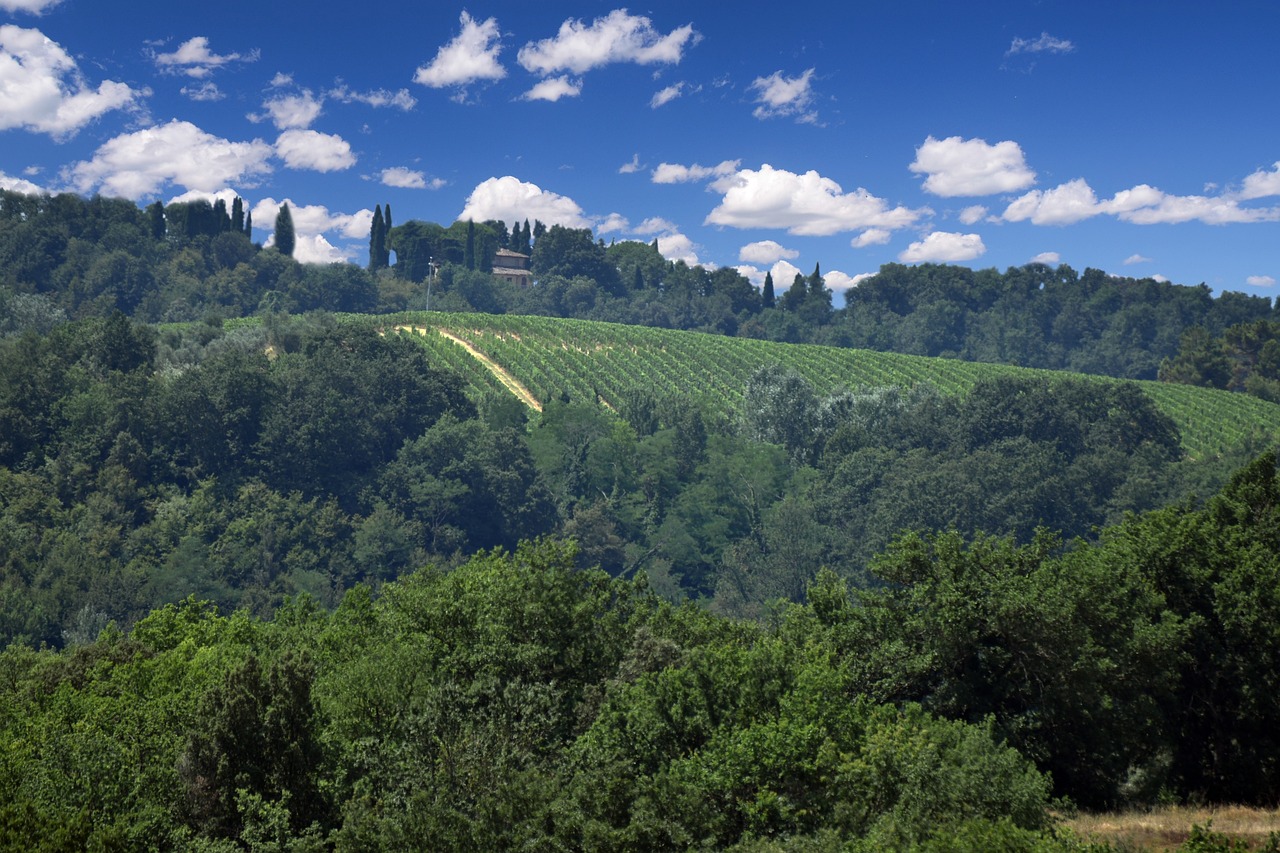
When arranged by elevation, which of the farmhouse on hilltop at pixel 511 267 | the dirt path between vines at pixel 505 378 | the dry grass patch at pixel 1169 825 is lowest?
the dry grass patch at pixel 1169 825

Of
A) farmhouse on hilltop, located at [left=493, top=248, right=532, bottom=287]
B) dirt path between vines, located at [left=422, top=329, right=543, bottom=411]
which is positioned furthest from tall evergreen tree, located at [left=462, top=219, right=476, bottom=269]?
dirt path between vines, located at [left=422, top=329, right=543, bottom=411]

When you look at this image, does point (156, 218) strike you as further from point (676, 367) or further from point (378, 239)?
point (676, 367)

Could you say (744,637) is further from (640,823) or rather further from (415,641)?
(640,823)

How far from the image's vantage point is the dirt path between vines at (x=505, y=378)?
88256 millimetres

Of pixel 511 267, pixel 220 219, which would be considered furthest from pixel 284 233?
pixel 511 267

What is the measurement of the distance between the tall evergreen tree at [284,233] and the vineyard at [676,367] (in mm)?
57001

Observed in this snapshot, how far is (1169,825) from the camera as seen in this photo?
15.6m

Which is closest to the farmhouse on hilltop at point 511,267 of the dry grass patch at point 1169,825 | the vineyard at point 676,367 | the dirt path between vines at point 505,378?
the vineyard at point 676,367

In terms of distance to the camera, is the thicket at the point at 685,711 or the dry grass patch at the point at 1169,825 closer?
the thicket at the point at 685,711

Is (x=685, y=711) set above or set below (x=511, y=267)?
below

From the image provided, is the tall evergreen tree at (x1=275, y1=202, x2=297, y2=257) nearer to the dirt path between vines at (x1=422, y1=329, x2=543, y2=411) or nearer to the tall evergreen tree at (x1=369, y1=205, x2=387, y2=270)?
the tall evergreen tree at (x1=369, y1=205, x2=387, y2=270)

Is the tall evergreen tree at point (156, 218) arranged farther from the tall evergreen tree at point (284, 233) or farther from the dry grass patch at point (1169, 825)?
the dry grass patch at point (1169, 825)

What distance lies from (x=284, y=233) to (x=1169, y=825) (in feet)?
516

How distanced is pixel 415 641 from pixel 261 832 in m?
6.75
